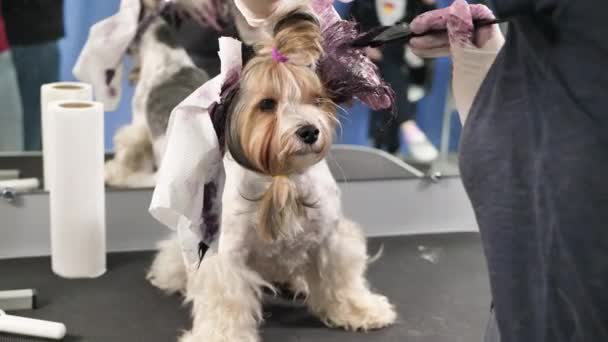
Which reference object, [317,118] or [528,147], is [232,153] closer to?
[317,118]

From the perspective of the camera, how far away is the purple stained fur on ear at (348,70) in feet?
3.76

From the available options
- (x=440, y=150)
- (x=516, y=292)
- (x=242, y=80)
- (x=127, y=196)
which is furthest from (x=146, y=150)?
(x=516, y=292)

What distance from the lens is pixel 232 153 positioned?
123cm

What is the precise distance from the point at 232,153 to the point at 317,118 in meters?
0.15

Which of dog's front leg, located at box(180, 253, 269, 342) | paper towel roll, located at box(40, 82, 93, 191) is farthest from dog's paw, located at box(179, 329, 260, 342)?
paper towel roll, located at box(40, 82, 93, 191)

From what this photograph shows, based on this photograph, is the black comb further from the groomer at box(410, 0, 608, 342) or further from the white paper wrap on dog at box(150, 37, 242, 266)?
the white paper wrap on dog at box(150, 37, 242, 266)

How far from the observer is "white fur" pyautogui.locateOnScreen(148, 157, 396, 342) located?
1.33m

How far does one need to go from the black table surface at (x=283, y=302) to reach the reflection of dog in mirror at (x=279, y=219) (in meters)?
0.04

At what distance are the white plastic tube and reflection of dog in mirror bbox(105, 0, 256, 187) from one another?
0.45 m

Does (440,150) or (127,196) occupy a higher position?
(440,150)

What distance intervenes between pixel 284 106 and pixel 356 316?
19.4 inches

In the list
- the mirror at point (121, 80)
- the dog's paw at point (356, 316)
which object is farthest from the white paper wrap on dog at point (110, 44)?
the dog's paw at point (356, 316)

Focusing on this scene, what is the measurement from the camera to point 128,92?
1.66 m

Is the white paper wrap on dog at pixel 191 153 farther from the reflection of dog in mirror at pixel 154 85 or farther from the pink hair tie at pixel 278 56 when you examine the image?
the reflection of dog in mirror at pixel 154 85
